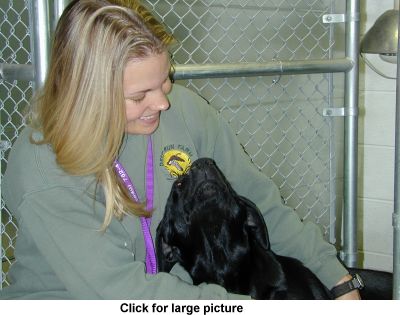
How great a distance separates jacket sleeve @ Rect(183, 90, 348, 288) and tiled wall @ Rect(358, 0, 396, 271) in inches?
62.4

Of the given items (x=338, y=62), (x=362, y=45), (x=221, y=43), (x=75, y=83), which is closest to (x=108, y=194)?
(x=75, y=83)

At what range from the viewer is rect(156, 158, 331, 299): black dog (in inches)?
62.6

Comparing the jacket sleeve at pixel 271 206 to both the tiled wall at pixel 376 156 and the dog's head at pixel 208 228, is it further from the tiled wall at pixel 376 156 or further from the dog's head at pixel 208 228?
the tiled wall at pixel 376 156

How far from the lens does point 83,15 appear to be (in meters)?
1.33

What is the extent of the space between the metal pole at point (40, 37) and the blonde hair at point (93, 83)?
0.24 meters

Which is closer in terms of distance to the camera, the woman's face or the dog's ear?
the woman's face

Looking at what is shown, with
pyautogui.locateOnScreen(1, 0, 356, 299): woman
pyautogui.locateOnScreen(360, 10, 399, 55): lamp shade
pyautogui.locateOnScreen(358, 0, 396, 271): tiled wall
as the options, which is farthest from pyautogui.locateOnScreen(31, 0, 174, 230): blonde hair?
pyautogui.locateOnScreen(358, 0, 396, 271): tiled wall

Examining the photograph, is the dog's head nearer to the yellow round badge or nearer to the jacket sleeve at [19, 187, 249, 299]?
the yellow round badge

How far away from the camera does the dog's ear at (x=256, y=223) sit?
1.65 m

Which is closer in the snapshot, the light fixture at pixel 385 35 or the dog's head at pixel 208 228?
the dog's head at pixel 208 228

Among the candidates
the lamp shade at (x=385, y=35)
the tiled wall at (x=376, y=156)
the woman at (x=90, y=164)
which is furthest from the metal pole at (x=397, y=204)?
the tiled wall at (x=376, y=156)

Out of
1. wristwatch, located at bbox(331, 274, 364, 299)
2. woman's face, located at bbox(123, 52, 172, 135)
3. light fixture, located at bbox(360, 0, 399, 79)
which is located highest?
light fixture, located at bbox(360, 0, 399, 79)

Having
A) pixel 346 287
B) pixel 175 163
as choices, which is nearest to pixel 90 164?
pixel 175 163

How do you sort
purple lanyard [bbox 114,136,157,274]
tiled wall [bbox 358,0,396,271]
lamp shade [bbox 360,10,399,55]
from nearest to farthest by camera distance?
purple lanyard [bbox 114,136,157,274] < lamp shade [bbox 360,10,399,55] < tiled wall [bbox 358,0,396,271]
